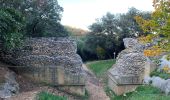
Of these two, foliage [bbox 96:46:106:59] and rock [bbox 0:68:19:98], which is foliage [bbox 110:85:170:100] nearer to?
rock [bbox 0:68:19:98]

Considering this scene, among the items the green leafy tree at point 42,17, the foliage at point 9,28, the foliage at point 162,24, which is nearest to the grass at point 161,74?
the foliage at point 9,28

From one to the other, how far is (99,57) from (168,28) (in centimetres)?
3113

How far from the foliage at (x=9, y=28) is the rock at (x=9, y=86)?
5.48 feet

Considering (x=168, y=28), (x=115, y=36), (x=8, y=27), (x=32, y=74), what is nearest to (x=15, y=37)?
(x=8, y=27)

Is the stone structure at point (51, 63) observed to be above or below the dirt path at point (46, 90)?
above

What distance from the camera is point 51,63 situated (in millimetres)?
22297

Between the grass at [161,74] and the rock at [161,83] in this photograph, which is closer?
the rock at [161,83]

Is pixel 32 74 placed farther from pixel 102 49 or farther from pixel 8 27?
pixel 102 49

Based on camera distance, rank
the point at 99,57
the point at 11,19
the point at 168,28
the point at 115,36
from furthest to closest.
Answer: the point at 99,57 < the point at 115,36 < the point at 11,19 < the point at 168,28

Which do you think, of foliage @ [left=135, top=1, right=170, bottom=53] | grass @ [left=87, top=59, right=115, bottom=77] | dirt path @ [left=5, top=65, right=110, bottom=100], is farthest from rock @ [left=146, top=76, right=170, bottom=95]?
grass @ [left=87, top=59, right=115, bottom=77]

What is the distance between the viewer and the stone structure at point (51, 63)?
21.8 meters

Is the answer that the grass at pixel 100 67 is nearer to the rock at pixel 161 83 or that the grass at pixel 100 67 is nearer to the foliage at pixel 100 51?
the foliage at pixel 100 51

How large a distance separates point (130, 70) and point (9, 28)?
743cm

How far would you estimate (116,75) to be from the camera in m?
23.1
